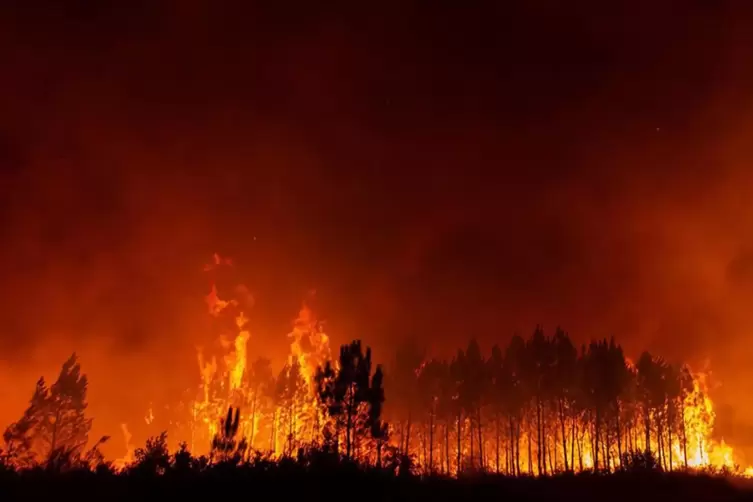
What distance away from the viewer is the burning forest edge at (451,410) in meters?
35.8

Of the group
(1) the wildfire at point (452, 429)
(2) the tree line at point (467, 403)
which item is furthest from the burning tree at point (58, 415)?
(1) the wildfire at point (452, 429)

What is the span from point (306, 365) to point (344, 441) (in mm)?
62121

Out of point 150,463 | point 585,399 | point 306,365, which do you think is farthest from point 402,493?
point 306,365

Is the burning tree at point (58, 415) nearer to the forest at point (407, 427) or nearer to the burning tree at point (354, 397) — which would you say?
the forest at point (407, 427)

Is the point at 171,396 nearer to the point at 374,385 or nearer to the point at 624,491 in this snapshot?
the point at 374,385

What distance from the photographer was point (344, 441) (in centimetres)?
3569

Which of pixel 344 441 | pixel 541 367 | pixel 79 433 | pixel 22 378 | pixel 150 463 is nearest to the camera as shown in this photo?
pixel 150 463

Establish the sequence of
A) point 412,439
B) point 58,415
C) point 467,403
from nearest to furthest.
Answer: point 58,415 < point 467,403 < point 412,439

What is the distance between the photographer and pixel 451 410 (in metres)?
63.2

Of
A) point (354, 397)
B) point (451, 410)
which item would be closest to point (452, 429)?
point (451, 410)

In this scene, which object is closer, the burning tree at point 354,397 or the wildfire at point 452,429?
the burning tree at point 354,397

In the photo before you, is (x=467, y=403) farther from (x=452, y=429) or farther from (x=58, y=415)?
(x=58, y=415)

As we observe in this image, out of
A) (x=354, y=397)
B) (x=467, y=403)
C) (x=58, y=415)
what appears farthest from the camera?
(x=467, y=403)

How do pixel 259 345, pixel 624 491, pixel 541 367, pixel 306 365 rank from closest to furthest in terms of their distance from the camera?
pixel 624 491 → pixel 541 367 → pixel 306 365 → pixel 259 345
